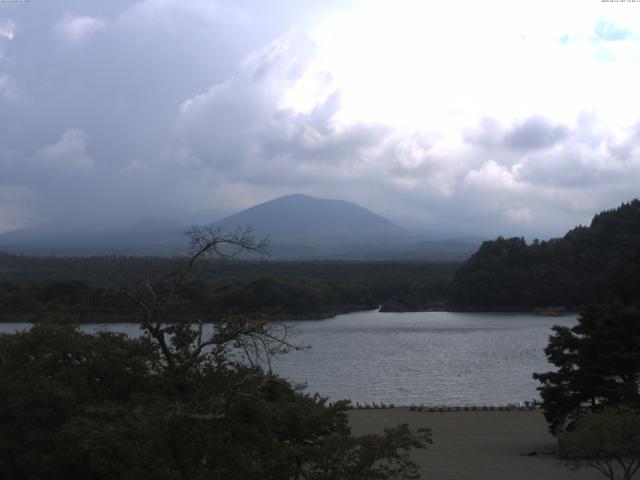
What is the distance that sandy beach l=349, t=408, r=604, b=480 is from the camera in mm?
11273

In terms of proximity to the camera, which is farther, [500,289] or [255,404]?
[500,289]

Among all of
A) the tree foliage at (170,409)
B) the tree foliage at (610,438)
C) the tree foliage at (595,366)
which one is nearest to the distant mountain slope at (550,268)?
the tree foliage at (595,366)

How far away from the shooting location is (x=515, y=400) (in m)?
20.2

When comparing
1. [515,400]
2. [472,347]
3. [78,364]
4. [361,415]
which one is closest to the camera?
[78,364]

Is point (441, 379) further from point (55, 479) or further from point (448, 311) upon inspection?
point (448, 311)

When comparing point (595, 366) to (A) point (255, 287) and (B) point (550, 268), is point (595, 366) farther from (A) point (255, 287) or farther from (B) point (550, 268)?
(B) point (550, 268)

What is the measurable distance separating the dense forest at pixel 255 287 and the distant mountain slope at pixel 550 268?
14.7ft

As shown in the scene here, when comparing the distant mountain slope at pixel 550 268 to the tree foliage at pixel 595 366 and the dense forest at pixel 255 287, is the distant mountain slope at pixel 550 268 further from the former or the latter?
the tree foliage at pixel 595 366

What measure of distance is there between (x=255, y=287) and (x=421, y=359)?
1476cm

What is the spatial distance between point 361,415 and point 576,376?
6.35m

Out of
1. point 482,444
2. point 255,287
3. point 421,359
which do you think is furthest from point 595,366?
point 255,287

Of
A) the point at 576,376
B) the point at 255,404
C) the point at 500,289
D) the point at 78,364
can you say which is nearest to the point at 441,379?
the point at 576,376

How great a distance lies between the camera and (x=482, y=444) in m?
14.0

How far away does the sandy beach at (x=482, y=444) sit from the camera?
11.3 meters
